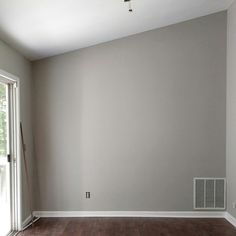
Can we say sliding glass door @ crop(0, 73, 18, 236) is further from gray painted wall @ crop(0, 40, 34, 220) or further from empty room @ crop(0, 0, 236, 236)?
empty room @ crop(0, 0, 236, 236)

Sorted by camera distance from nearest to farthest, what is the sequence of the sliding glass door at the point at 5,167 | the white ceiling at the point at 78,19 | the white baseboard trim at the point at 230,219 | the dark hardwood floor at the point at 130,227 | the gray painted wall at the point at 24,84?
the white ceiling at the point at 78,19 < the gray painted wall at the point at 24,84 < the sliding glass door at the point at 5,167 < the dark hardwood floor at the point at 130,227 < the white baseboard trim at the point at 230,219

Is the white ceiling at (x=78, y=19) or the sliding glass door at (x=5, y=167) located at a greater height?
the white ceiling at (x=78, y=19)

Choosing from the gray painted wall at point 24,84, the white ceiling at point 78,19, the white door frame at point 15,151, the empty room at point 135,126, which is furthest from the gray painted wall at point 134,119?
the white door frame at point 15,151

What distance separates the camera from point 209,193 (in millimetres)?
3848

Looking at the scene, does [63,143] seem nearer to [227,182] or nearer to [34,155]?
[34,155]

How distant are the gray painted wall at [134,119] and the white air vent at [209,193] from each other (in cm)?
11

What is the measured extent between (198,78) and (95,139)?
6.33 ft

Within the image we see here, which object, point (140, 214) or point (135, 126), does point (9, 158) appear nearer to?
point (135, 126)

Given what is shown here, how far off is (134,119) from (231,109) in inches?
58.7

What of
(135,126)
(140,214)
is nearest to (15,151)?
(135,126)

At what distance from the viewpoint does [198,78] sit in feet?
12.6

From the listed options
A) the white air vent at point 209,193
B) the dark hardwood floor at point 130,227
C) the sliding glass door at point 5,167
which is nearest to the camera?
the sliding glass door at point 5,167

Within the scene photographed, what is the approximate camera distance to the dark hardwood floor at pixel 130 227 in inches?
130

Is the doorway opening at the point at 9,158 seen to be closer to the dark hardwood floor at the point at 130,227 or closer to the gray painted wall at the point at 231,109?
the dark hardwood floor at the point at 130,227
